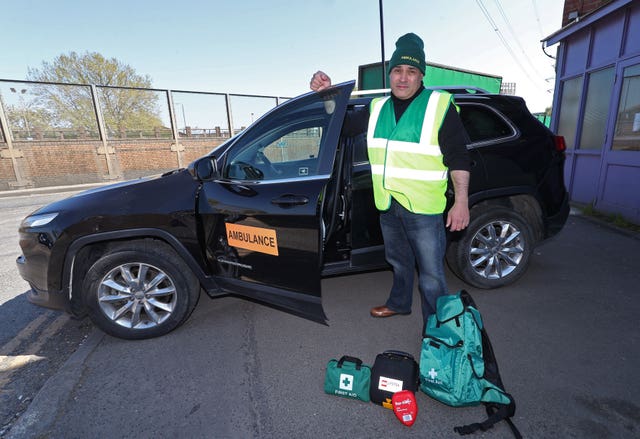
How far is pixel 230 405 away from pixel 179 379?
474 millimetres

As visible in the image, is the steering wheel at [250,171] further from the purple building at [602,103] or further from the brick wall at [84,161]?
the brick wall at [84,161]

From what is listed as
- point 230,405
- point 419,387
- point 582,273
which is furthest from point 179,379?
point 582,273

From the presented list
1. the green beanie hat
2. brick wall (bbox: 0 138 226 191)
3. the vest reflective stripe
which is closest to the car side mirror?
the vest reflective stripe

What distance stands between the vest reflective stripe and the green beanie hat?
0.20 m

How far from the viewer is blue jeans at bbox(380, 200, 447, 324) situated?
7.50 ft

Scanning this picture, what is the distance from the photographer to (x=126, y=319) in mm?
2721

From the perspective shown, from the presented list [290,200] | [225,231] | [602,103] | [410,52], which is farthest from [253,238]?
[602,103]

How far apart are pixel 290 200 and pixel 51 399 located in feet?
6.39

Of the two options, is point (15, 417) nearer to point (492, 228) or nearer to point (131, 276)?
point (131, 276)

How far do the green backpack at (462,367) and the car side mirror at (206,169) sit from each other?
1.79 metres

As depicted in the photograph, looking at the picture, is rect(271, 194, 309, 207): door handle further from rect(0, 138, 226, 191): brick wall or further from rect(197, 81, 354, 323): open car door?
rect(0, 138, 226, 191): brick wall

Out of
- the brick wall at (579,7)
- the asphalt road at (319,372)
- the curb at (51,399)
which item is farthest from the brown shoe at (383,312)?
the brick wall at (579,7)

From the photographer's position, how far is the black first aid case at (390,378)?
1.96 metres

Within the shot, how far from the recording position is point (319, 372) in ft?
7.64
